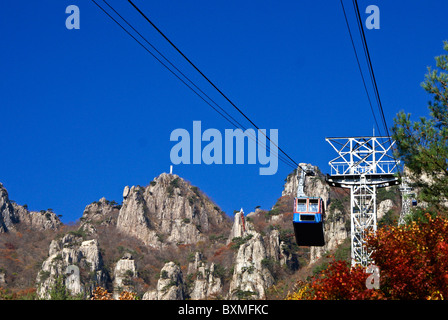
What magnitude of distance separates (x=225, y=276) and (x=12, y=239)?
3154 inches

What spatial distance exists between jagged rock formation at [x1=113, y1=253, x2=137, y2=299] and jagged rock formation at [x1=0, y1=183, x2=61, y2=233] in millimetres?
57489

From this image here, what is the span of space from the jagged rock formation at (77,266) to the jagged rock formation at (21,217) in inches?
1980

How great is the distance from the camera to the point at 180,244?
559 feet

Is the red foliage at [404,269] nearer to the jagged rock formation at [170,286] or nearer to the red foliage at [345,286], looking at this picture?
the red foliage at [345,286]

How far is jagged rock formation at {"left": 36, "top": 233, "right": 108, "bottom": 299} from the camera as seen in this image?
12676 cm

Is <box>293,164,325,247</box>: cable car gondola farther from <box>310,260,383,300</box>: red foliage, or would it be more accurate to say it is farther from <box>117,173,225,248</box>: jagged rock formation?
<box>117,173,225,248</box>: jagged rock formation

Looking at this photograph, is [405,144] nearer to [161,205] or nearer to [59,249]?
[59,249]

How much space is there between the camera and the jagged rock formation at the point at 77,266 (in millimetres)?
126762

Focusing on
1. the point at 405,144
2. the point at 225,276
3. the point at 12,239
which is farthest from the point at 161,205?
the point at 405,144

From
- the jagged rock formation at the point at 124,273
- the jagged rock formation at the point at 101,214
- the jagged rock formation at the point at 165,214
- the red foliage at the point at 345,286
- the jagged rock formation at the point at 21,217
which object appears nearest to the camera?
the red foliage at the point at 345,286

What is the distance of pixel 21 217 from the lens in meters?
193

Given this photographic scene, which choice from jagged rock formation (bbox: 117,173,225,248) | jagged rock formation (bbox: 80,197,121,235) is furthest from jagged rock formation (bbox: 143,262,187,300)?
jagged rock formation (bbox: 80,197,121,235)

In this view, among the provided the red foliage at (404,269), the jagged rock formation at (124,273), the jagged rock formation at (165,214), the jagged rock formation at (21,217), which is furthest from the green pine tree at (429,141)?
the jagged rock formation at (21,217)
